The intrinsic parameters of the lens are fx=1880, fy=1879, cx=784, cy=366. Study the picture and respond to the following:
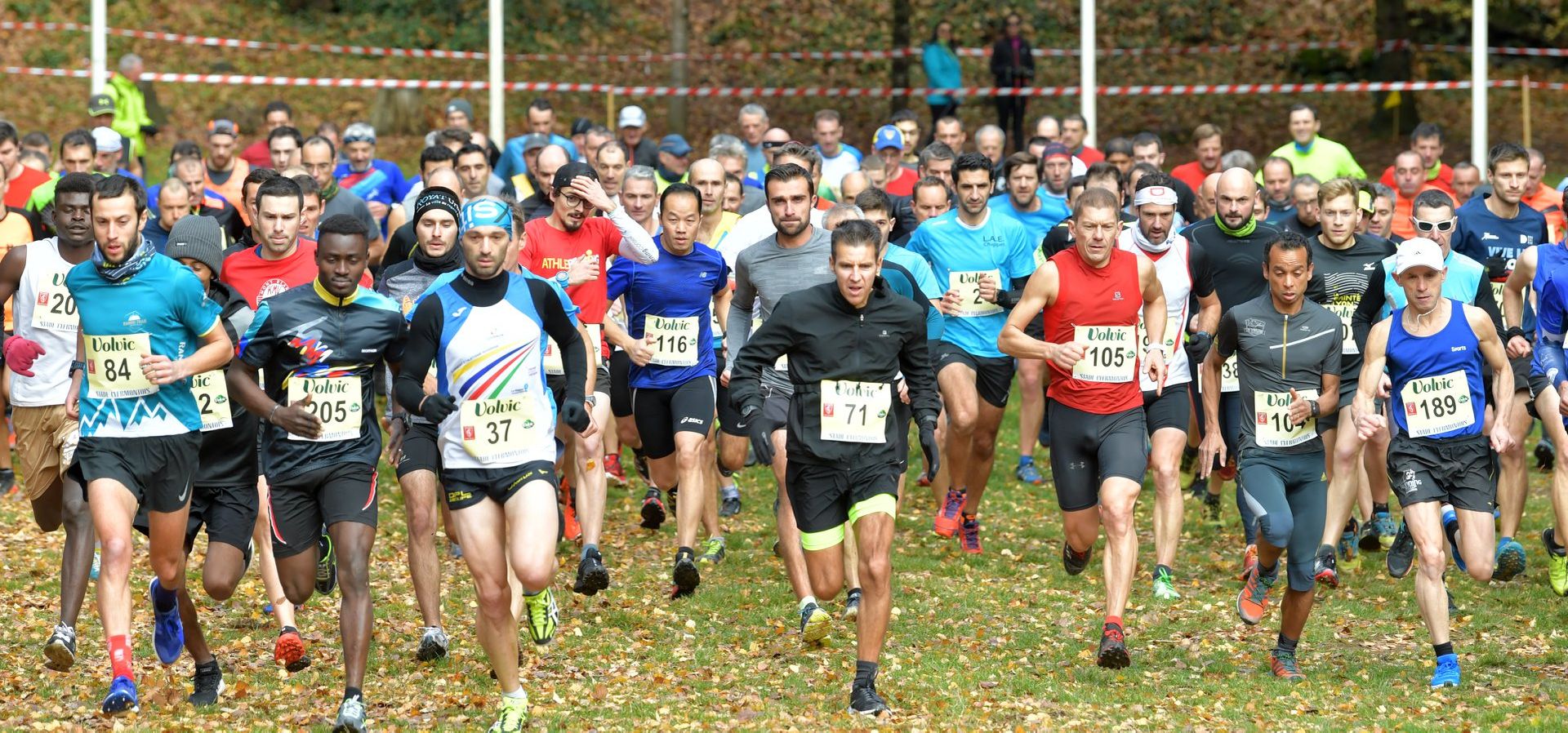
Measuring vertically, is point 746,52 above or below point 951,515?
above

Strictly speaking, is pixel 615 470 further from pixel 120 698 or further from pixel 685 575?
pixel 120 698

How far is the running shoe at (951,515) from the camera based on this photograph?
12055 mm

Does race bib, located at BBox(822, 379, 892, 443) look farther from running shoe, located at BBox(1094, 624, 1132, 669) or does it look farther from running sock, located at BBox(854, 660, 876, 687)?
running shoe, located at BBox(1094, 624, 1132, 669)

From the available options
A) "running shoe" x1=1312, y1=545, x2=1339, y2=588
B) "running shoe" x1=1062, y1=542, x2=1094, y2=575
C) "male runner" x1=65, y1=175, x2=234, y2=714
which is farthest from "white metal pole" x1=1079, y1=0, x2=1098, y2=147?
"male runner" x1=65, y1=175, x2=234, y2=714

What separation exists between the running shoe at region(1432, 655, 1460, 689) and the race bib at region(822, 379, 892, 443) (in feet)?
9.08

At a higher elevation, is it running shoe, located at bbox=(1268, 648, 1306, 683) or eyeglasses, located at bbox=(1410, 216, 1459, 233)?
eyeglasses, located at bbox=(1410, 216, 1459, 233)

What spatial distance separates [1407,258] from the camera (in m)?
8.64

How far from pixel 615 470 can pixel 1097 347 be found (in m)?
5.15

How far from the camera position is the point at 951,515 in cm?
1210

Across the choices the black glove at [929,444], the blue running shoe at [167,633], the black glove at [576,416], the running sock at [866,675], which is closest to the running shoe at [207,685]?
the blue running shoe at [167,633]

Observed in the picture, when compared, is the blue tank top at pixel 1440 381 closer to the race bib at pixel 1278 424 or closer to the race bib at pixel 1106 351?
the race bib at pixel 1278 424

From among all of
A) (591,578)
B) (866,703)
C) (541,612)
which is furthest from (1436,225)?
(541,612)

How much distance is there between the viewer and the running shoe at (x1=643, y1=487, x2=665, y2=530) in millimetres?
12141

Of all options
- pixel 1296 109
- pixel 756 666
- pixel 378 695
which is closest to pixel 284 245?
pixel 378 695
